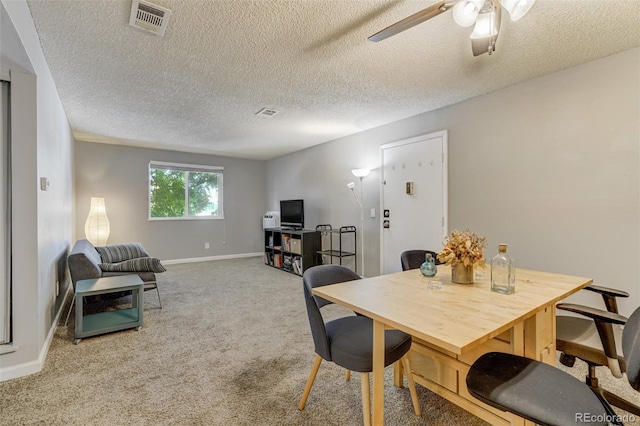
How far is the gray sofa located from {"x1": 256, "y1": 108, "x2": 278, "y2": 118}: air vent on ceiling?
7.14ft

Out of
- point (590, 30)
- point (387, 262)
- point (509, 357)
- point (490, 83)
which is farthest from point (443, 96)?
point (509, 357)

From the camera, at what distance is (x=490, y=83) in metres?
2.89

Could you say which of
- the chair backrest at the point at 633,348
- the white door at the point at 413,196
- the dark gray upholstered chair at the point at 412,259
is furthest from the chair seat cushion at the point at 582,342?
the white door at the point at 413,196

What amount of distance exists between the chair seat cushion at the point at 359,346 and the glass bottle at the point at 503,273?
540 millimetres

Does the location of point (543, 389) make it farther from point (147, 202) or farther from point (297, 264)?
point (147, 202)

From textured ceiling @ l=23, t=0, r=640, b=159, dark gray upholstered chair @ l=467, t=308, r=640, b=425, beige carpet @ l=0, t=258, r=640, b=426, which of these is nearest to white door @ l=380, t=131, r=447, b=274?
textured ceiling @ l=23, t=0, r=640, b=159

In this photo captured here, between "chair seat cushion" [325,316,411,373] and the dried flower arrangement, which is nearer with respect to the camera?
"chair seat cushion" [325,316,411,373]

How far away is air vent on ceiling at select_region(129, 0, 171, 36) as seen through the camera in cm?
178

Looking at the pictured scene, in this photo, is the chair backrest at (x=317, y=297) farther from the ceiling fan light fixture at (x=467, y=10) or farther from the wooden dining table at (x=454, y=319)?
the ceiling fan light fixture at (x=467, y=10)

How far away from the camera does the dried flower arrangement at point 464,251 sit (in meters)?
1.64

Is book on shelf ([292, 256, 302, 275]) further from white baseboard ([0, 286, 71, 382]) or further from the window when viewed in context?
white baseboard ([0, 286, 71, 382])

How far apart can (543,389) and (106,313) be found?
144 inches

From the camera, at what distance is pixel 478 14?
1.45m

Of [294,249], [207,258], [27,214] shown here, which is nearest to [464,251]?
[27,214]
